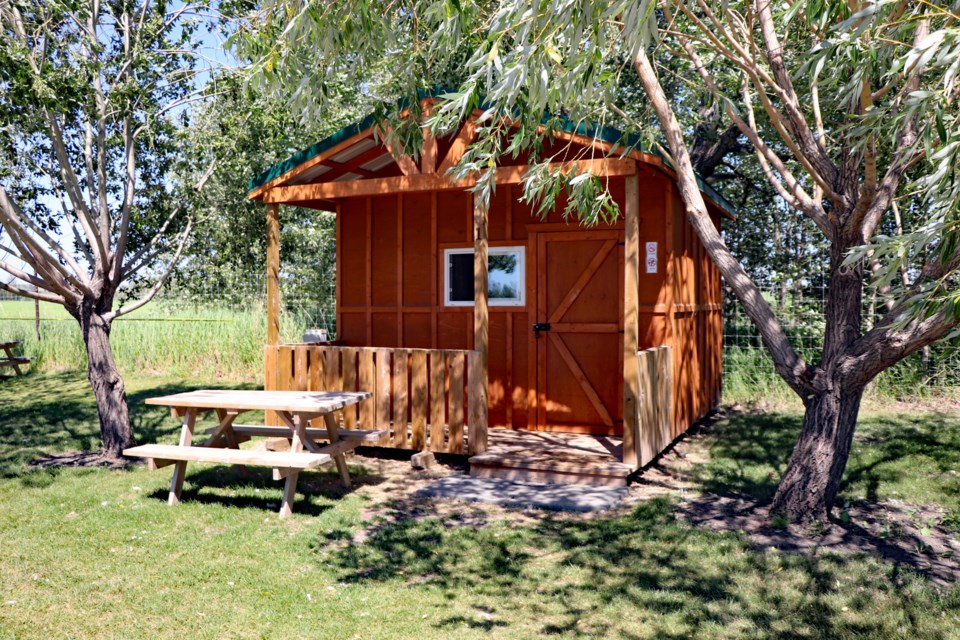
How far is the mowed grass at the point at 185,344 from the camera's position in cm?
1479

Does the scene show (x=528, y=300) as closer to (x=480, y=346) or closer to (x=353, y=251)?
(x=480, y=346)

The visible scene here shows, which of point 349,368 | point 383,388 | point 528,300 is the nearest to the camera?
point 383,388

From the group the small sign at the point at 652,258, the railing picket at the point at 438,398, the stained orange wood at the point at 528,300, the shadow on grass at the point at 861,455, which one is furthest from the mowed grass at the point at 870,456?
the railing picket at the point at 438,398

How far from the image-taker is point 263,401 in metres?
6.32

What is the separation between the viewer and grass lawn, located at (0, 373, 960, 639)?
405 centimetres

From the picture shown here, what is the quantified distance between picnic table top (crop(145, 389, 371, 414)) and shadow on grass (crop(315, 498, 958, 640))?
1035 mm

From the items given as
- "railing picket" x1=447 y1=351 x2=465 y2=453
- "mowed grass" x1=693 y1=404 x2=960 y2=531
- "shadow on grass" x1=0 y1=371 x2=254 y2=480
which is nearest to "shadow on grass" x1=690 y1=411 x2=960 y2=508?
"mowed grass" x1=693 y1=404 x2=960 y2=531

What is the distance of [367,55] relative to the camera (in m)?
6.01

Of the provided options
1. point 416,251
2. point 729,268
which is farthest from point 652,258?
point 416,251

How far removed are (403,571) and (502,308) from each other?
168 inches

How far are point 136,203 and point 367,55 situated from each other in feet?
12.5

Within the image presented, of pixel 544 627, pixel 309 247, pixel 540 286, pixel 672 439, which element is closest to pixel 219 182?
pixel 309 247

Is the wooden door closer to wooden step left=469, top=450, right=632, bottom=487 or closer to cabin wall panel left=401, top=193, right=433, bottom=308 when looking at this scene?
wooden step left=469, top=450, right=632, bottom=487

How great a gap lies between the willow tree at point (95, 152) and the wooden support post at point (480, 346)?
11.0 feet
